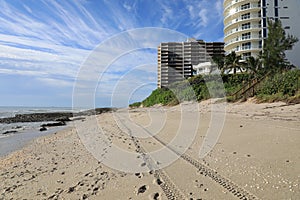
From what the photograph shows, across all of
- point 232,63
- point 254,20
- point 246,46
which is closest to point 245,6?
point 254,20

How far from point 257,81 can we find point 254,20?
3371 centimetres

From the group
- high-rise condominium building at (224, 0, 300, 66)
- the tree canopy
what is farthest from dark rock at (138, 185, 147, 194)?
high-rise condominium building at (224, 0, 300, 66)

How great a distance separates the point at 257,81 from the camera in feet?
56.0

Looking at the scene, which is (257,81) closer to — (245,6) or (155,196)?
(155,196)

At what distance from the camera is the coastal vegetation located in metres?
14.0

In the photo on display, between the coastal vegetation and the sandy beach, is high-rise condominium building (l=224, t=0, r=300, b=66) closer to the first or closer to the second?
the coastal vegetation

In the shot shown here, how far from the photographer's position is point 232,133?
690cm

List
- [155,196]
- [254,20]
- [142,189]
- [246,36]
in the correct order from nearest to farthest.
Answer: [155,196], [142,189], [254,20], [246,36]

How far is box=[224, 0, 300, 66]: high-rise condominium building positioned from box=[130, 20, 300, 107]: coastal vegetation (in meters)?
4.50

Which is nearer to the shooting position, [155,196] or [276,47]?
[155,196]

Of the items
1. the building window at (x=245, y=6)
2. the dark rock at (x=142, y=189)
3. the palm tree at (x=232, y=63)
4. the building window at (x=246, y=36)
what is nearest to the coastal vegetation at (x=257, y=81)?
the palm tree at (x=232, y=63)

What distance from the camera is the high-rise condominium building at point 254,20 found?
41.1 m

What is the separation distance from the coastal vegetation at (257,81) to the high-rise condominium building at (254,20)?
4505mm

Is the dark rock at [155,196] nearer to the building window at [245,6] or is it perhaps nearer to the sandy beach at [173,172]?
the sandy beach at [173,172]
